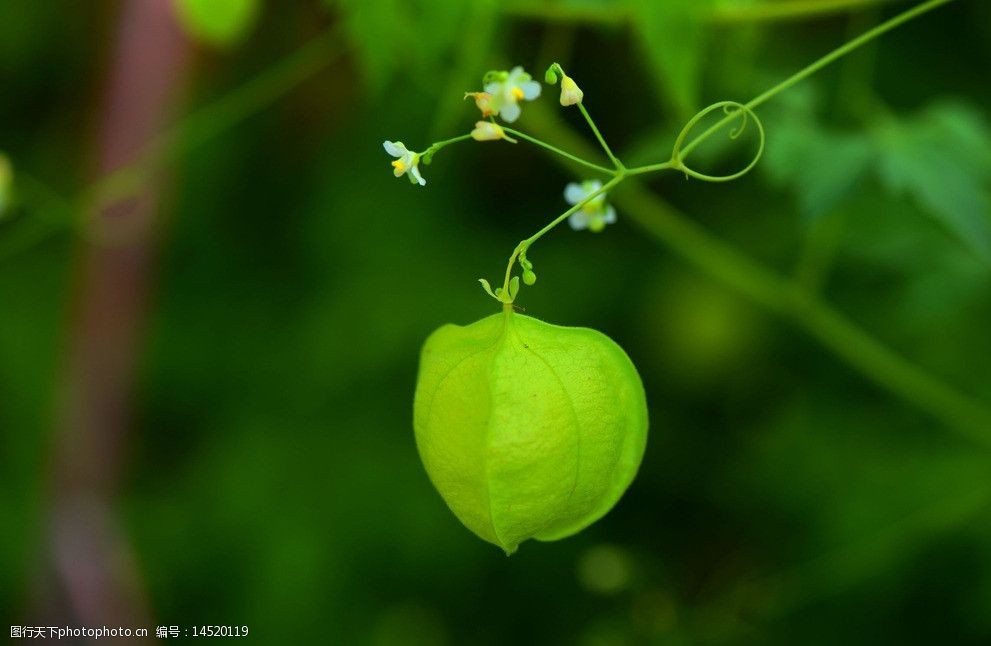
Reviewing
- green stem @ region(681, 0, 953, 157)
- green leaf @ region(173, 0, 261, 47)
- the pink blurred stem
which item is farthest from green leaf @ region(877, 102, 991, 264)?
the pink blurred stem

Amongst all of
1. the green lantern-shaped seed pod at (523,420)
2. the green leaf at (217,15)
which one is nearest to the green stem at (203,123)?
the green leaf at (217,15)

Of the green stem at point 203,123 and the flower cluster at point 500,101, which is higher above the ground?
the green stem at point 203,123

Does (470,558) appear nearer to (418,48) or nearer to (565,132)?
(565,132)

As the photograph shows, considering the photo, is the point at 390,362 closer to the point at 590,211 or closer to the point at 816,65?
the point at 590,211

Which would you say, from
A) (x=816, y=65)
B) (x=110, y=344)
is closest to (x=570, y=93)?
(x=816, y=65)

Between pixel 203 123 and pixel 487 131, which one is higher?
pixel 203 123

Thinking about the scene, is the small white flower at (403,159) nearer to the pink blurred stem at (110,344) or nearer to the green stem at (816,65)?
the green stem at (816,65)
